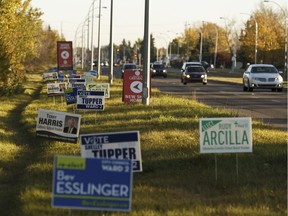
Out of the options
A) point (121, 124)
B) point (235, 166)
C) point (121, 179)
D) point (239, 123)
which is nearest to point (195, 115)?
point (121, 124)

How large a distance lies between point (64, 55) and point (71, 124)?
31001mm

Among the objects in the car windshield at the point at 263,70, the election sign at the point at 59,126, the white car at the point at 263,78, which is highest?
the election sign at the point at 59,126

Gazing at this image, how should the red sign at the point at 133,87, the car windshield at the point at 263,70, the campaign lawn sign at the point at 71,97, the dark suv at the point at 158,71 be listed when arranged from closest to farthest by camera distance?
the campaign lawn sign at the point at 71,97, the red sign at the point at 133,87, the car windshield at the point at 263,70, the dark suv at the point at 158,71

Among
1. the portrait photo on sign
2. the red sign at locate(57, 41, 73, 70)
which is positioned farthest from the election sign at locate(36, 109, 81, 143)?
the red sign at locate(57, 41, 73, 70)

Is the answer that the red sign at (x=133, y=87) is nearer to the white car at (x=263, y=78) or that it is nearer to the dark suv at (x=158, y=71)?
the white car at (x=263, y=78)

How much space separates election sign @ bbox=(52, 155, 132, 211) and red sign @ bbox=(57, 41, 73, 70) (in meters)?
35.3

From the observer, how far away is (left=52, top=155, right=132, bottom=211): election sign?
675 cm

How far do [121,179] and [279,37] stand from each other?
73.3 m

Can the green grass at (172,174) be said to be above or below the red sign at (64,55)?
below

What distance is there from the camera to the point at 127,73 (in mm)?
23953

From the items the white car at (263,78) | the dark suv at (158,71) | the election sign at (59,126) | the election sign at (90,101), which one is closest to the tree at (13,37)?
the election sign at (90,101)

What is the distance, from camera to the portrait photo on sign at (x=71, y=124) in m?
11.7

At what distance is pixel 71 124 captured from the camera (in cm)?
1182

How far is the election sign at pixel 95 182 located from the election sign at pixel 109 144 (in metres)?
1.78
